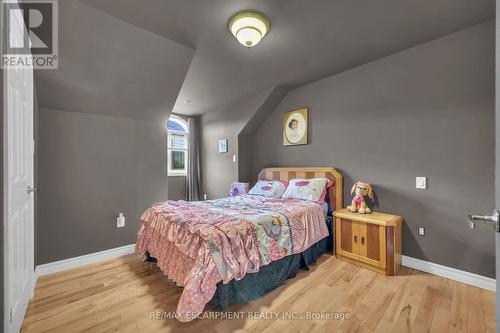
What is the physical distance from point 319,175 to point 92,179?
3073mm

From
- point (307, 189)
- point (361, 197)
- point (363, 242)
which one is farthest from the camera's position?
point (307, 189)

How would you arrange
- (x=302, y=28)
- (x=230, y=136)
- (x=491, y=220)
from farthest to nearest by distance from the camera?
1. (x=230, y=136)
2. (x=302, y=28)
3. (x=491, y=220)

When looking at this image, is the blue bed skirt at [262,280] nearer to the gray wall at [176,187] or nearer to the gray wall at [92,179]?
the gray wall at [92,179]

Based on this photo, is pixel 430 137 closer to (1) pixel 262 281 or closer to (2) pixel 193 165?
(1) pixel 262 281

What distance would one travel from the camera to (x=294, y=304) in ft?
5.78

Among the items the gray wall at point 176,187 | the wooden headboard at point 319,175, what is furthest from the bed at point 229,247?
the gray wall at point 176,187

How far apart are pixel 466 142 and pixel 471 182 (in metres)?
0.40

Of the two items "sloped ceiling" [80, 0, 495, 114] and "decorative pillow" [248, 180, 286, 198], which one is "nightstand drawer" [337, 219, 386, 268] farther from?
"sloped ceiling" [80, 0, 495, 114]

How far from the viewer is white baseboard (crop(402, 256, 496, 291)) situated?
194 cm

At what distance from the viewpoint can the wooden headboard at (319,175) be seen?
2.94 m

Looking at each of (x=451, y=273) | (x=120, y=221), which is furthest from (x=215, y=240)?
(x=451, y=273)

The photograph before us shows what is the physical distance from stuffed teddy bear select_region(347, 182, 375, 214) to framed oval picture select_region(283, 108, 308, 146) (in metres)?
1.12

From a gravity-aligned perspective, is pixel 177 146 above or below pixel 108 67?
below

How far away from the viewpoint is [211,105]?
4395mm
